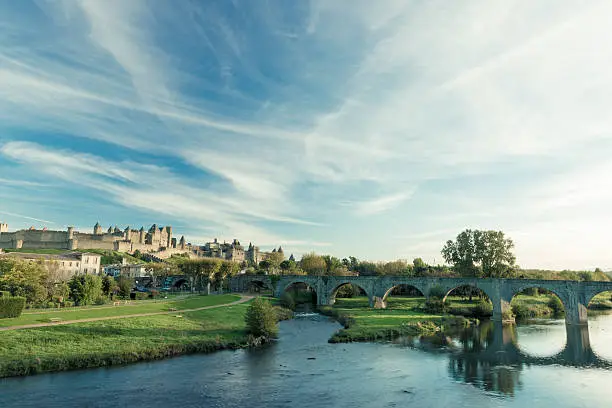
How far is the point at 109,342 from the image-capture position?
3247 cm

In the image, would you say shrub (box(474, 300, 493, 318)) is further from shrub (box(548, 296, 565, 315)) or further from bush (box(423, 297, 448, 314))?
shrub (box(548, 296, 565, 315))

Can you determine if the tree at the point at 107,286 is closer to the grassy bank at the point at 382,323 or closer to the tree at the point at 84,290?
the tree at the point at 84,290

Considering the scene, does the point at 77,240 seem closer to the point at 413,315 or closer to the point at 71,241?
the point at 71,241

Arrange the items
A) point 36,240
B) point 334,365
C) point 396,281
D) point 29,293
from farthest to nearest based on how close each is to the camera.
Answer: point 36,240 → point 396,281 → point 29,293 → point 334,365

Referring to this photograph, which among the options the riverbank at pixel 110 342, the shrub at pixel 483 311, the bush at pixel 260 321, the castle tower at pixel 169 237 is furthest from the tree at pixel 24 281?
the castle tower at pixel 169 237

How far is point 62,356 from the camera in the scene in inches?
1099

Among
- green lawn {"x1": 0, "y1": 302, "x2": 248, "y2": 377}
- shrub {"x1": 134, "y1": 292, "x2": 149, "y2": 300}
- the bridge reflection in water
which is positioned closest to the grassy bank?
the bridge reflection in water

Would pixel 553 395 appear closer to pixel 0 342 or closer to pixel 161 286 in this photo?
pixel 0 342

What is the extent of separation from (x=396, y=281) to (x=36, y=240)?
135 m

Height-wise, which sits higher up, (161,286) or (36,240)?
(36,240)

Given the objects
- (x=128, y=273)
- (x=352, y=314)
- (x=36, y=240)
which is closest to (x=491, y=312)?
(x=352, y=314)

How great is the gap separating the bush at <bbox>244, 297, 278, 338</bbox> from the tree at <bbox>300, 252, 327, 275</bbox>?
6542 cm

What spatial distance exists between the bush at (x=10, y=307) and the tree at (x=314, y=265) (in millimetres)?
75759

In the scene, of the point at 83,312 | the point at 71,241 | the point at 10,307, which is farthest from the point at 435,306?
the point at 71,241
